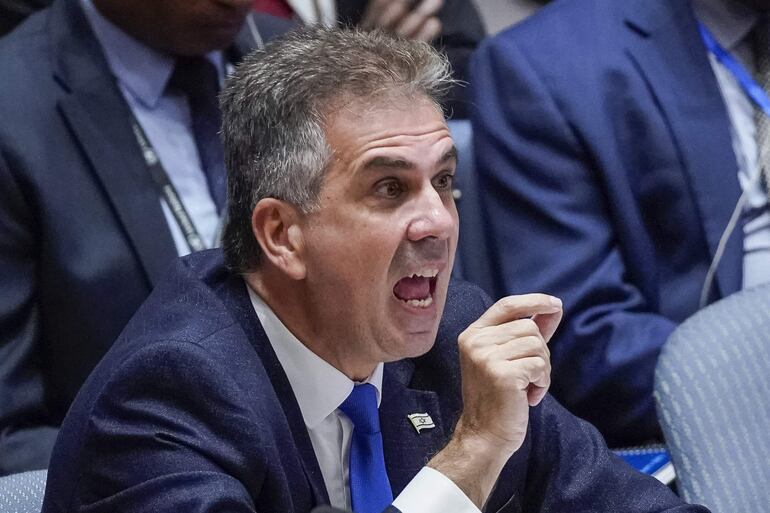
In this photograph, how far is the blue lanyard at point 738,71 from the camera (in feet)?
8.05

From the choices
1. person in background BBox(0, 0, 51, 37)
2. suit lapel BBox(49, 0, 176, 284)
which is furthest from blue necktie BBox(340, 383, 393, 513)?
person in background BBox(0, 0, 51, 37)

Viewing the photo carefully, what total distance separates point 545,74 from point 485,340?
0.94m

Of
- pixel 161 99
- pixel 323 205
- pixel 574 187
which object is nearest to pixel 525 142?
pixel 574 187

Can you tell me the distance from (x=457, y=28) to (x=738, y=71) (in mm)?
562

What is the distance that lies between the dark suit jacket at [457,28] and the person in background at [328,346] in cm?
97

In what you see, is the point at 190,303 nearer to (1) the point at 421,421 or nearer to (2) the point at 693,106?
(1) the point at 421,421

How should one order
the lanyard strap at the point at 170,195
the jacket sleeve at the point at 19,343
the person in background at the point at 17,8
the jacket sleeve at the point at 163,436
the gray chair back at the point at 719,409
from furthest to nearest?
the person in background at the point at 17,8
the lanyard strap at the point at 170,195
the jacket sleeve at the point at 19,343
the gray chair back at the point at 719,409
the jacket sleeve at the point at 163,436

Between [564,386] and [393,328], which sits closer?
[393,328]

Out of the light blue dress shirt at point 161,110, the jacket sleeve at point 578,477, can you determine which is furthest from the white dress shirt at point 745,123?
the light blue dress shirt at point 161,110

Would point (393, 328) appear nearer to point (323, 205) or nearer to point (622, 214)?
point (323, 205)

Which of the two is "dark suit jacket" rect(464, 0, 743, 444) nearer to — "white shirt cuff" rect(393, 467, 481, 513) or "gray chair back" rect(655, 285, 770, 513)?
"gray chair back" rect(655, 285, 770, 513)

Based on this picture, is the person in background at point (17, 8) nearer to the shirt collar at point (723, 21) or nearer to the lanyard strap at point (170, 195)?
the lanyard strap at point (170, 195)

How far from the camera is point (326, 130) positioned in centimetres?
157

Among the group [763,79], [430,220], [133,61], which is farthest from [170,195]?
[763,79]
